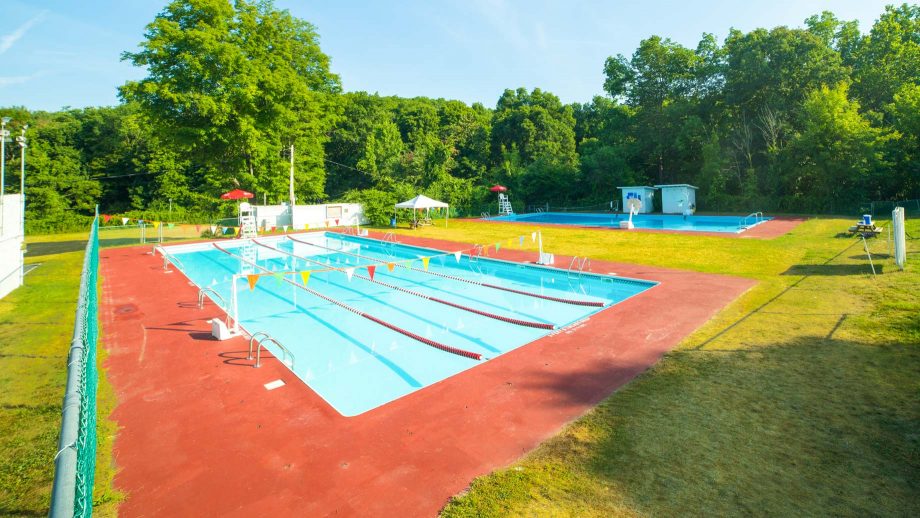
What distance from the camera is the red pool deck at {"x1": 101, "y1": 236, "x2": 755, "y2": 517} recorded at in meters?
4.48

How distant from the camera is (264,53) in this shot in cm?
2911

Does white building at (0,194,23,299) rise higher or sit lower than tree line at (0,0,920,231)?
lower

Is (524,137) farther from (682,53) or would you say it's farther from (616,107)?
(682,53)

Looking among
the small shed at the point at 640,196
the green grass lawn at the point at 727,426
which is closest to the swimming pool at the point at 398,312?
the green grass lawn at the point at 727,426

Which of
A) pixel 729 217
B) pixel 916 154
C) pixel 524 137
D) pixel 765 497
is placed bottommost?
pixel 765 497

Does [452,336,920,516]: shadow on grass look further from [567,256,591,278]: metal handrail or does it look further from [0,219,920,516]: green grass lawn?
[567,256,591,278]: metal handrail

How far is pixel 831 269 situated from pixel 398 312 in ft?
43.4

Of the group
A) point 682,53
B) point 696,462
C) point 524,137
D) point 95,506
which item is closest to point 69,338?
point 95,506

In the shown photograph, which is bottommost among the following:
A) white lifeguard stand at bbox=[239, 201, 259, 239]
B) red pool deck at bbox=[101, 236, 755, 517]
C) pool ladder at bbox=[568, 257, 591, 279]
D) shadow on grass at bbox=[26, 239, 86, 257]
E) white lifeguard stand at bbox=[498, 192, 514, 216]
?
red pool deck at bbox=[101, 236, 755, 517]

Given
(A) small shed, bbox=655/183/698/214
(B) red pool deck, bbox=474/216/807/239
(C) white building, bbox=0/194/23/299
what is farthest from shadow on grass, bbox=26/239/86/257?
(A) small shed, bbox=655/183/698/214

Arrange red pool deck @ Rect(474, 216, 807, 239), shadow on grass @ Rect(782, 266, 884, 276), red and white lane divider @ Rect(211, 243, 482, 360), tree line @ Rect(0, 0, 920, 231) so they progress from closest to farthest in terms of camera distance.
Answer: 1. red and white lane divider @ Rect(211, 243, 482, 360)
2. shadow on grass @ Rect(782, 266, 884, 276)
3. red pool deck @ Rect(474, 216, 807, 239)
4. tree line @ Rect(0, 0, 920, 231)

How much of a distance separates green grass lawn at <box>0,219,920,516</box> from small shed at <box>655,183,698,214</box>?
2753 centimetres

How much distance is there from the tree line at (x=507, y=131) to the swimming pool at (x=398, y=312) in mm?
11662

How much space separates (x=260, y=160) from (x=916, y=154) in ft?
140
